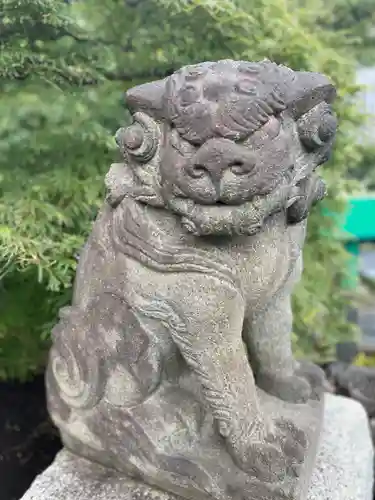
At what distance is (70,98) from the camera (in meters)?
1.62

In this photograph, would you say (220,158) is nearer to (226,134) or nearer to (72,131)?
A: (226,134)

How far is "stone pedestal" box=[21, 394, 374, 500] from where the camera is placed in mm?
1194

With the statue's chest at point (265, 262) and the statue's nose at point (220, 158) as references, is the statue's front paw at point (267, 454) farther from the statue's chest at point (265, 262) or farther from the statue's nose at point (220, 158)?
the statue's nose at point (220, 158)

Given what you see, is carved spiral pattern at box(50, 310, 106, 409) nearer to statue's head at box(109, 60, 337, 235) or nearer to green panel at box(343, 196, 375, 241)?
statue's head at box(109, 60, 337, 235)

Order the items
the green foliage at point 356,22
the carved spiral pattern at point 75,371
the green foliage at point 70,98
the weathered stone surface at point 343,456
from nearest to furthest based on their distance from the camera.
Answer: the carved spiral pattern at point 75,371 → the weathered stone surface at point 343,456 → the green foliage at point 70,98 → the green foliage at point 356,22

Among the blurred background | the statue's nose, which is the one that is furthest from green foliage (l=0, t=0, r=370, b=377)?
the statue's nose

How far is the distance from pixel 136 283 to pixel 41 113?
0.68 meters

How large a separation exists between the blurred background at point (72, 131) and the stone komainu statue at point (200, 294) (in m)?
0.38

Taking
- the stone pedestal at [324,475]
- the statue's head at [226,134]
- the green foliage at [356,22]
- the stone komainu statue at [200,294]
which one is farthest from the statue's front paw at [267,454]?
the green foliage at [356,22]

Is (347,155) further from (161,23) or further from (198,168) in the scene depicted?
(198,168)

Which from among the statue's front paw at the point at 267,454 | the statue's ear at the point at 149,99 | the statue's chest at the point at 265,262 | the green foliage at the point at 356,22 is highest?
the green foliage at the point at 356,22

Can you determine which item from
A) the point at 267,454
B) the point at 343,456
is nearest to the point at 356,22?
the point at 343,456

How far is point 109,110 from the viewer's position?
5.60 ft

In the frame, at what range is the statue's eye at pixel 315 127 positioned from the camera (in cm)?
98
